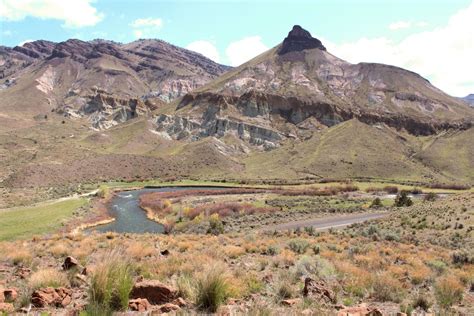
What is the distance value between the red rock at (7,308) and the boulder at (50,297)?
50 centimetres

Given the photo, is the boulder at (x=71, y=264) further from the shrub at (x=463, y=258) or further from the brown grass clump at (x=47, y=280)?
the shrub at (x=463, y=258)

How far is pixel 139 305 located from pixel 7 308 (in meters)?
2.26

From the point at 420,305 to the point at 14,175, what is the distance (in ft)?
311

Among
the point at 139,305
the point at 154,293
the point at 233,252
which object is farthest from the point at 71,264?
the point at 233,252

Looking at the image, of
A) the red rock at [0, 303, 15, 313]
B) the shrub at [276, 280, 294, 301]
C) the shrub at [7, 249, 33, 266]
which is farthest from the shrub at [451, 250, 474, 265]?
the shrub at [7, 249, 33, 266]

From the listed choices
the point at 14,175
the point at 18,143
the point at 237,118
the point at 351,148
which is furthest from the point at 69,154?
the point at 351,148

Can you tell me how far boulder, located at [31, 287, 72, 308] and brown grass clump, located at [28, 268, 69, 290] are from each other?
584 mm

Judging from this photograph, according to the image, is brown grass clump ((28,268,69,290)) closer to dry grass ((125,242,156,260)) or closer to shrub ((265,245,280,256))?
dry grass ((125,242,156,260))

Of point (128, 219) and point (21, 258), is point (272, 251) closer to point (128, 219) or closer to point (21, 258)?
point (21, 258)

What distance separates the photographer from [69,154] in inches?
4727

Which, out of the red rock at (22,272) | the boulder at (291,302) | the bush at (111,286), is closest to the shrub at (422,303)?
the boulder at (291,302)

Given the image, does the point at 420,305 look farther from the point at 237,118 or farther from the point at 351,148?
the point at 237,118

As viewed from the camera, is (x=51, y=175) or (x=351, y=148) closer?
(x=51, y=175)

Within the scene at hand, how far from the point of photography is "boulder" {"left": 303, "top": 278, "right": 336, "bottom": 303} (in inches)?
370
